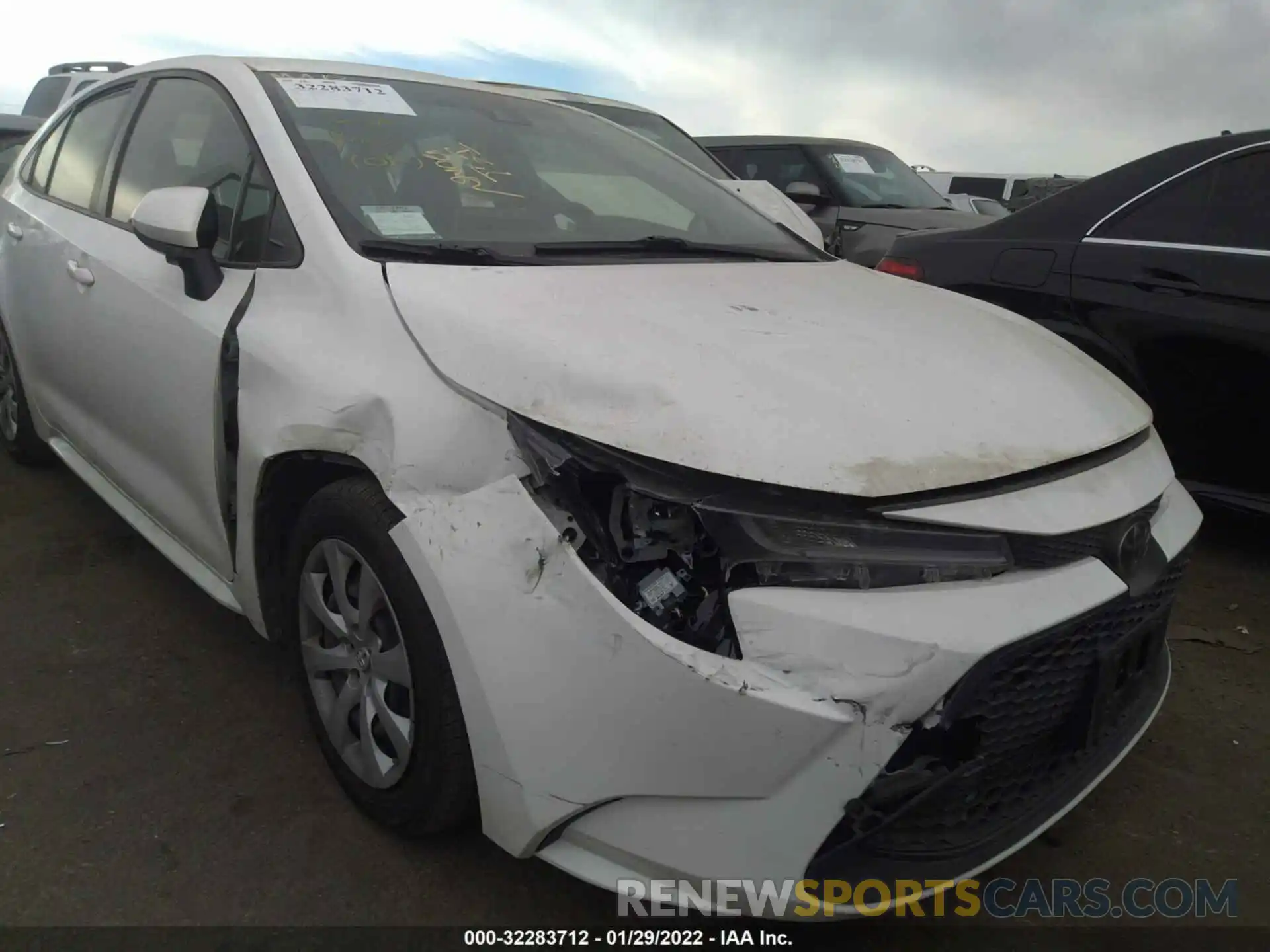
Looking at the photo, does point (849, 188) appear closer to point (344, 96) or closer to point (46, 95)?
point (344, 96)

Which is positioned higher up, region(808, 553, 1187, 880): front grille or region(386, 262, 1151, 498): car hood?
region(386, 262, 1151, 498): car hood

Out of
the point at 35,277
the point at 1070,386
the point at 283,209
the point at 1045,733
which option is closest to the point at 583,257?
the point at 283,209

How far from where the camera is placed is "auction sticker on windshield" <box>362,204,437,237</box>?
205cm

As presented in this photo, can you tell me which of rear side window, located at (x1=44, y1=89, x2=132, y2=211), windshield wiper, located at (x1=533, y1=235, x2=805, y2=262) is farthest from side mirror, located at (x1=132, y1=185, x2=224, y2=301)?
rear side window, located at (x1=44, y1=89, x2=132, y2=211)

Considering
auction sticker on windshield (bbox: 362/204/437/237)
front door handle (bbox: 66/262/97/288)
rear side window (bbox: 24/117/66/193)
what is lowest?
front door handle (bbox: 66/262/97/288)

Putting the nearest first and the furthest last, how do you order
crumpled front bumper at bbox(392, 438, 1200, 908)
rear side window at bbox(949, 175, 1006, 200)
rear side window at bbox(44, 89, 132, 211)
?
crumpled front bumper at bbox(392, 438, 1200, 908)
rear side window at bbox(44, 89, 132, 211)
rear side window at bbox(949, 175, 1006, 200)

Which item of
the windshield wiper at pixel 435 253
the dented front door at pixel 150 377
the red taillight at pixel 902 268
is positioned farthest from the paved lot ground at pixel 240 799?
the red taillight at pixel 902 268

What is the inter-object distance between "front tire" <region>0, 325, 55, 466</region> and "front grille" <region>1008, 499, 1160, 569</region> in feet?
11.8

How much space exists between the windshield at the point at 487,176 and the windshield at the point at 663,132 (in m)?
2.93

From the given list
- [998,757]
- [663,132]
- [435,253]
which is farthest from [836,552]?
[663,132]

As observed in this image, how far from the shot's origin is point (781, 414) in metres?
1.54

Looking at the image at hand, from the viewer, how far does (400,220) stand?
2105 mm

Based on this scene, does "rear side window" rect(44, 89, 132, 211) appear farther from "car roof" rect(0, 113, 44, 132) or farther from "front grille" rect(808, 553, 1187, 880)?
"front grille" rect(808, 553, 1187, 880)

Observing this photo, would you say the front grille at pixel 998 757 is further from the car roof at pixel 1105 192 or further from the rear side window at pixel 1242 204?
the car roof at pixel 1105 192
